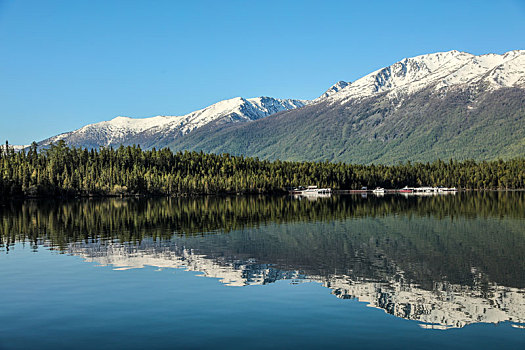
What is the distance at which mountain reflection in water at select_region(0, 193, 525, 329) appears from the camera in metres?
40.7

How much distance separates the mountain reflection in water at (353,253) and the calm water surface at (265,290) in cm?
19

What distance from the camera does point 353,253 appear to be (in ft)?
206

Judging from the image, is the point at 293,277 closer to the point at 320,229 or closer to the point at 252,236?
the point at 252,236

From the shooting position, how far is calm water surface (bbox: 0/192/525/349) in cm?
3186

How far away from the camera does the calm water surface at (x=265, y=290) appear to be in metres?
31.9

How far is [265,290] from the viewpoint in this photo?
4359 cm

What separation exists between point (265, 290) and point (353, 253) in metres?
22.2

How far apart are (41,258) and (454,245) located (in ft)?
177

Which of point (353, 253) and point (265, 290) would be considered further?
point (353, 253)

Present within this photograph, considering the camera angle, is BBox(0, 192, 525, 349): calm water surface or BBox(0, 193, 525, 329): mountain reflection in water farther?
BBox(0, 193, 525, 329): mountain reflection in water

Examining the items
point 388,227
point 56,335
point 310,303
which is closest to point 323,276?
point 310,303

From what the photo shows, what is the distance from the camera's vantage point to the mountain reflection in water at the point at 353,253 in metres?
40.7

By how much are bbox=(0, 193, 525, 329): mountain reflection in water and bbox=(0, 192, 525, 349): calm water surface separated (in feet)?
0.62

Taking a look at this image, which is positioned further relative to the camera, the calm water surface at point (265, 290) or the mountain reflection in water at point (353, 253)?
the mountain reflection in water at point (353, 253)
